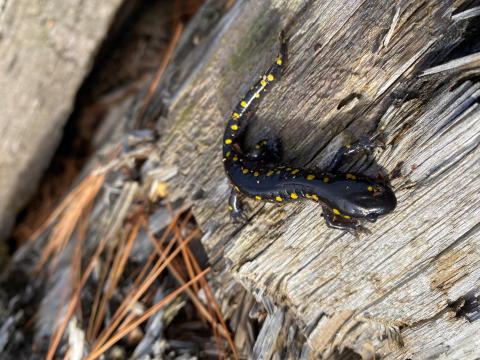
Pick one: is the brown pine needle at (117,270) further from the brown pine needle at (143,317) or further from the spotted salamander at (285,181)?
the spotted salamander at (285,181)

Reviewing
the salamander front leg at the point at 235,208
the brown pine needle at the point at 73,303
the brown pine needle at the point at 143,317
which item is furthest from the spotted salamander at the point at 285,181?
the brown pine needle at the point at 73,303

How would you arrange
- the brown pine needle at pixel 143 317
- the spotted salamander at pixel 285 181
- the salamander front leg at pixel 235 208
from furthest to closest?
the brown pine needle at pixel 143 317
the salamander front leg at pixel 235 208
the spotted salamander at pixel 285 181

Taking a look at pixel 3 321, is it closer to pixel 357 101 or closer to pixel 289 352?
pixel 289 352

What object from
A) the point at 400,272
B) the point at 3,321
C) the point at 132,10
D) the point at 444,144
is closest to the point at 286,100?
the point at 444,144

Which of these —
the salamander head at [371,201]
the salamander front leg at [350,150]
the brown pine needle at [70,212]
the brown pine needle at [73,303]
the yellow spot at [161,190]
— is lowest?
the brown pine needle at [73,303]

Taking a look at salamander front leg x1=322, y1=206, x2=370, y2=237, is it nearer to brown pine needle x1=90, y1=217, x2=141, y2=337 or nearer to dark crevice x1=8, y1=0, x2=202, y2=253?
brown pine needle x1=90, y1=217, x2=141, y2=337

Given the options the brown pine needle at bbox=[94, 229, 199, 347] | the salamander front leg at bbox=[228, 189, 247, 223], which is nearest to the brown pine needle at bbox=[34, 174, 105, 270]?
the brown pine needle at bbox=[94, 229, 199, 347]
